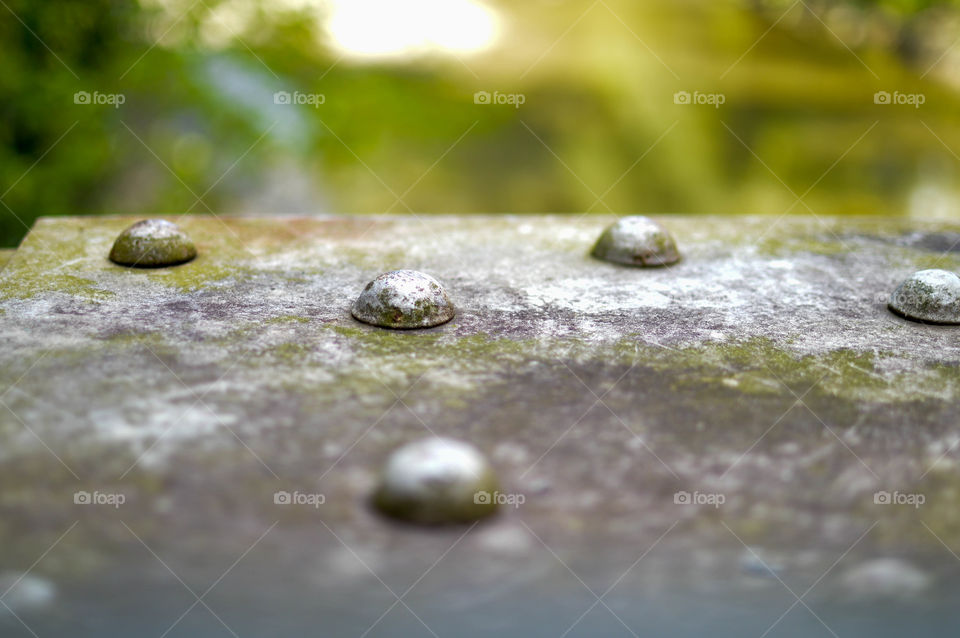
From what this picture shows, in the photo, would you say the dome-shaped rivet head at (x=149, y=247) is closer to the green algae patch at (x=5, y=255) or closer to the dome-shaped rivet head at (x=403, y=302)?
the green algae patch at (x=5, y=255)

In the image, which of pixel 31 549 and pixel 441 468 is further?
pixel 441 468

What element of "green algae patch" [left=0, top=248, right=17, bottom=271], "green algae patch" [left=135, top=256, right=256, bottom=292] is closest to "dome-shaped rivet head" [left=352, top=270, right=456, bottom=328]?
"green algae patch" [left=135, top=256, right=256, bottom=292]

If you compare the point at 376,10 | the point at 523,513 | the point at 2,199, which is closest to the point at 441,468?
the point at 523,513

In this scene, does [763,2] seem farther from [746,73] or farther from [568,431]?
[568,431]

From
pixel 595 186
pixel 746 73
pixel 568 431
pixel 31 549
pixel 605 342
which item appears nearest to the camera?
pixel 31 549

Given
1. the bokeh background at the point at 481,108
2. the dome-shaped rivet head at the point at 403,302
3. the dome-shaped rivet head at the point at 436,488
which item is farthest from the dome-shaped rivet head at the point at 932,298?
the bokeh background at the point at 481,108

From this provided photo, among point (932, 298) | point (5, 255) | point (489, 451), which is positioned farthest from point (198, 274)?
point (932, 298)
